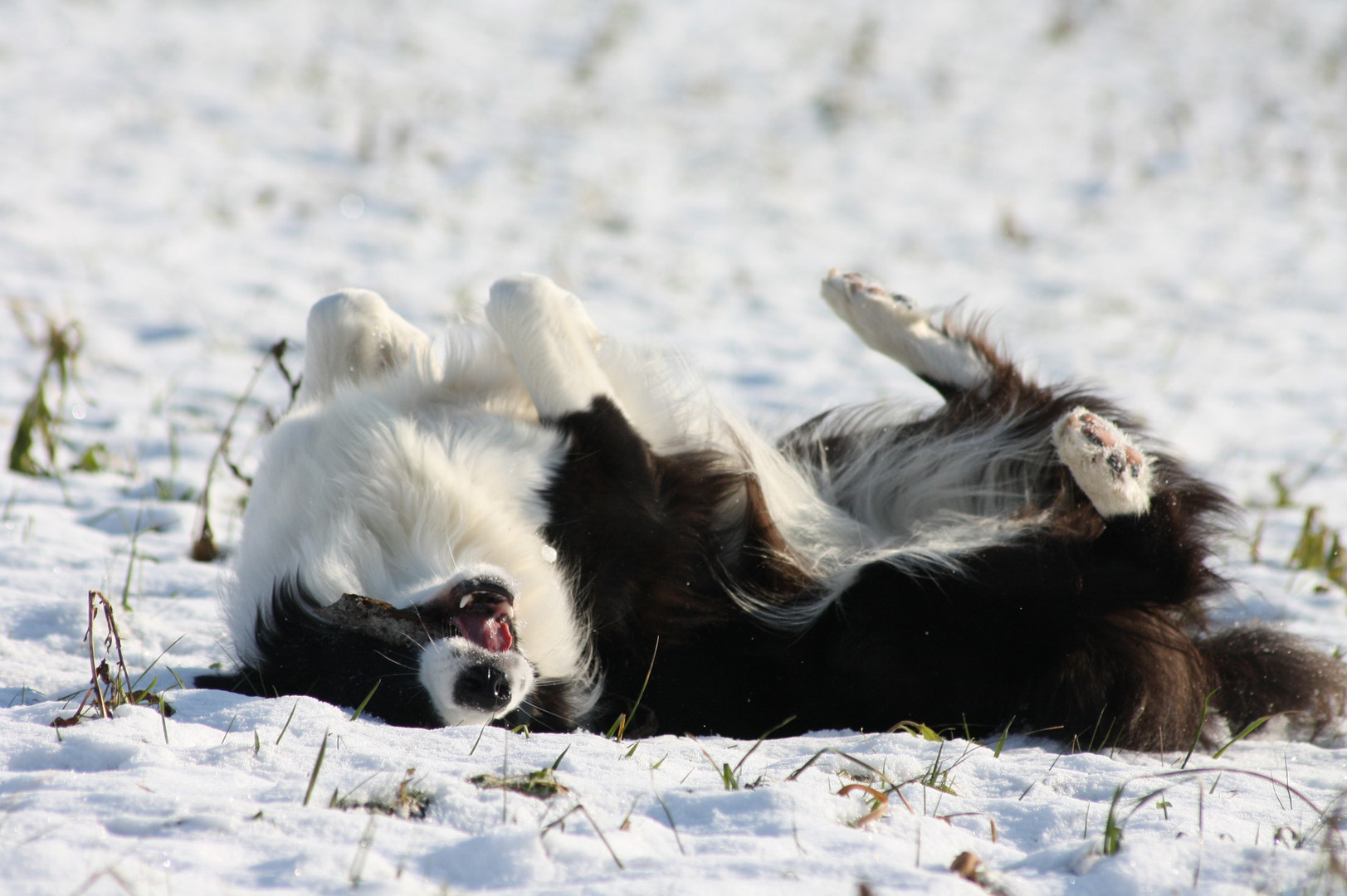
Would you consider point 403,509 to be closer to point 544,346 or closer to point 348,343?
point 544,346

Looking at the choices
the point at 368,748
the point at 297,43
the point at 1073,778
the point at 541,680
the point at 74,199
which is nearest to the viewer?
the point at 368,748

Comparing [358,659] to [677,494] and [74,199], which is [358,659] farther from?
[74,199]

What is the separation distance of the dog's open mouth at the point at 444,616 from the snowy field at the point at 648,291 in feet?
0.79

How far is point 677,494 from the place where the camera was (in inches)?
126

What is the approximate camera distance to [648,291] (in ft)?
25.4

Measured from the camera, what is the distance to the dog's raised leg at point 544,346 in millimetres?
3176

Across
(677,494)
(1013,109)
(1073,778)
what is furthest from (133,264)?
(1013,109)

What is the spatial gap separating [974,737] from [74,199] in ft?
23.5

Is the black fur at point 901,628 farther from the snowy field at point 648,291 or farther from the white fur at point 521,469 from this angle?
the snowy field at point 648,291

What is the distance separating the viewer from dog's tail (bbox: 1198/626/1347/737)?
3.15 meters

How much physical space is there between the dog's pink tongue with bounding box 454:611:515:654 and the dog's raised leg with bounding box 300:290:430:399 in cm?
104

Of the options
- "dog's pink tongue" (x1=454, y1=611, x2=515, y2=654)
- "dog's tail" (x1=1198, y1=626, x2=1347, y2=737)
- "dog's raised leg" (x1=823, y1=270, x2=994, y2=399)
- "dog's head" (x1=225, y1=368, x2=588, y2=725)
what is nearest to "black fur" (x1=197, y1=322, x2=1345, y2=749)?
"dog's tail" (x1=1198, y1=626, x2=1347, y2=737)

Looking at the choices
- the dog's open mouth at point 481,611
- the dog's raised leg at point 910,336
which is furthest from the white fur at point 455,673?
the dog's raised leg at point 910,336

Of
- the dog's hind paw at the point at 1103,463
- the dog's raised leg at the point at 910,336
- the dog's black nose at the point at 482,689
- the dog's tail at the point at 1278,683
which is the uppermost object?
the dog's raised leg at the point at 910,336
